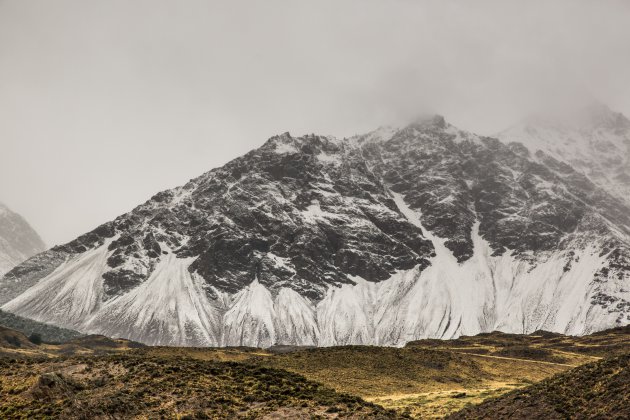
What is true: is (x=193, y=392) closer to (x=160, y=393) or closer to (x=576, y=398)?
(x=160, y=393)

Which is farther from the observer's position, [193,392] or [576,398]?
[193,392]

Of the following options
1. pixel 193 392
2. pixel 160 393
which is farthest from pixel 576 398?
pixel 160 393

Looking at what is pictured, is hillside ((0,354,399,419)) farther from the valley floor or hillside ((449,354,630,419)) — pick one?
hillside ((449,354,630,419))

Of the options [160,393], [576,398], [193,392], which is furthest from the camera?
[193,392]

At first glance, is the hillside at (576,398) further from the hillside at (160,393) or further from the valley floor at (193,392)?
the hillside at (160,393)

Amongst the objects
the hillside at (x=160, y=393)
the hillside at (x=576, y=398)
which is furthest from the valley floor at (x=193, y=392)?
the hillside at (x=576, y=398)

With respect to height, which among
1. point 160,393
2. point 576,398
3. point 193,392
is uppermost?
point 576,398

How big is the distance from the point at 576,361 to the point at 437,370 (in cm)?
3740

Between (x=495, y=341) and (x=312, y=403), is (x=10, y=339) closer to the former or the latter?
(x=495, y=341)

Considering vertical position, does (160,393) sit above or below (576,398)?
below

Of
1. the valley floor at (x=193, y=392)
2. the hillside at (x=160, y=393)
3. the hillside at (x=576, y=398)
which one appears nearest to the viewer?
the hillside at (x=576, y=398)

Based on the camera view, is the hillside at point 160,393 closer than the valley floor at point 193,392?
Yes

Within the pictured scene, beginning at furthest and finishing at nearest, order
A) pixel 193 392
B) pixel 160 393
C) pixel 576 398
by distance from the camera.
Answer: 1. pixel 193 392
2. pixel 160 393
3. pixel 576 398

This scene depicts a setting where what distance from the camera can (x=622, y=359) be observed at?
40.8 metres
